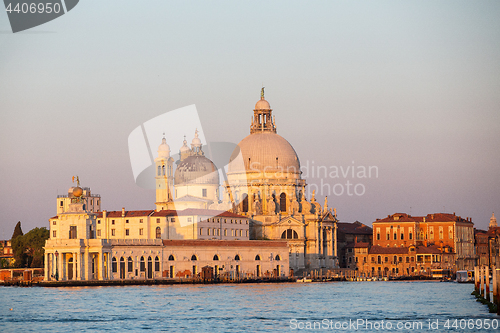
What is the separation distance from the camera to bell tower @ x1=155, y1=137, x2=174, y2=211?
108125 millimetres

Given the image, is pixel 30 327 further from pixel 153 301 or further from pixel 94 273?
pixel 94 273

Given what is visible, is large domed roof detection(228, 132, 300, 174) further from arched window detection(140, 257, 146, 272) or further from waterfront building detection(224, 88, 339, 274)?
arched window detection(140, 257, 146, 272)

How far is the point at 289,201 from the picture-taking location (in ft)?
367

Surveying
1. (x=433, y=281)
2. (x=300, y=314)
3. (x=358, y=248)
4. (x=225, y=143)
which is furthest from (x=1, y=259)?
(x=300, y=314)

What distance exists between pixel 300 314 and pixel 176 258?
3444cm

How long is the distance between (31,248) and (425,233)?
4282 centimetres

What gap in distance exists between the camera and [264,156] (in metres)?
111

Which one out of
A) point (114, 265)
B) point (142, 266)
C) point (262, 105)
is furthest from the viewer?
point (262, 105)

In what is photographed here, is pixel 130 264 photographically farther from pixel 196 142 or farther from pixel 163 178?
pixel 196 142

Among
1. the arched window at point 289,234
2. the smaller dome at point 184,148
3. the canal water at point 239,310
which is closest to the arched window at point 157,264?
the canal water at point 239,310

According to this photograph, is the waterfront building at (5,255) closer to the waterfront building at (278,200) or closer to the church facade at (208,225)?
the church facade at (208,225)

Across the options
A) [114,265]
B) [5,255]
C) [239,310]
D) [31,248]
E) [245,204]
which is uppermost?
[245,204]

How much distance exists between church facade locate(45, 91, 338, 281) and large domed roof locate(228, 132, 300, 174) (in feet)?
0.33

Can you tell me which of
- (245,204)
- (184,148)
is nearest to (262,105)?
(184,148)
